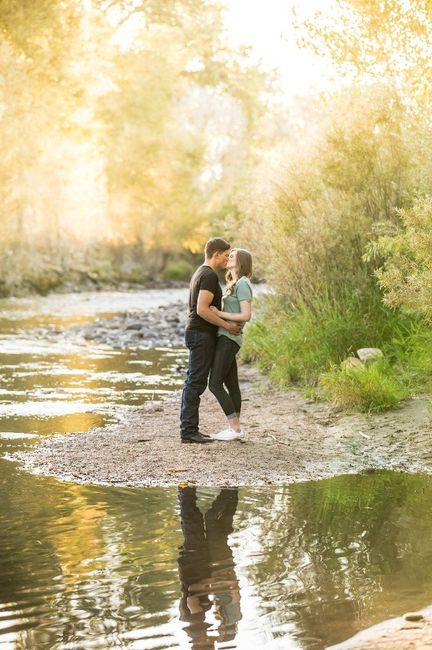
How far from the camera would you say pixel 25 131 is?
34469 millimetres

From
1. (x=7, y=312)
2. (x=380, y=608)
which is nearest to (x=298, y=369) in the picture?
(x=380, y=608)

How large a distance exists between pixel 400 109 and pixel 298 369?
3.91 meters

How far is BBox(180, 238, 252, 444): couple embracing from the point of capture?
373 inches

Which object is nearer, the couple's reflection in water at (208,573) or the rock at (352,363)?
the couple's reflection in water at (208,573)

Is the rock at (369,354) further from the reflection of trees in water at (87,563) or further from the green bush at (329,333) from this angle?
the reflection of trees in water at (87,563)

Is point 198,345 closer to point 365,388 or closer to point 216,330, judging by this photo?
point 216,330

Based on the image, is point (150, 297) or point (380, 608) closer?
point (380, 608)

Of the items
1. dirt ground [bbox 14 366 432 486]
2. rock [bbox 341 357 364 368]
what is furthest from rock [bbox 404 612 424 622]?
rock [bbox 341 357 364 368]

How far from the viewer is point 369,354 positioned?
12734mm

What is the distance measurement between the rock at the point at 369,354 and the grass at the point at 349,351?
0.10 metres

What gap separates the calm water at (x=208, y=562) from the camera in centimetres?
509

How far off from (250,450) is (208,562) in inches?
126

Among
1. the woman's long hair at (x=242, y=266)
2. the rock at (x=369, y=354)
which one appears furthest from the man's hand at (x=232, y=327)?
the rock at (x=369, y=354)

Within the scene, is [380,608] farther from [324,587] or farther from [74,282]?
[74,282]
